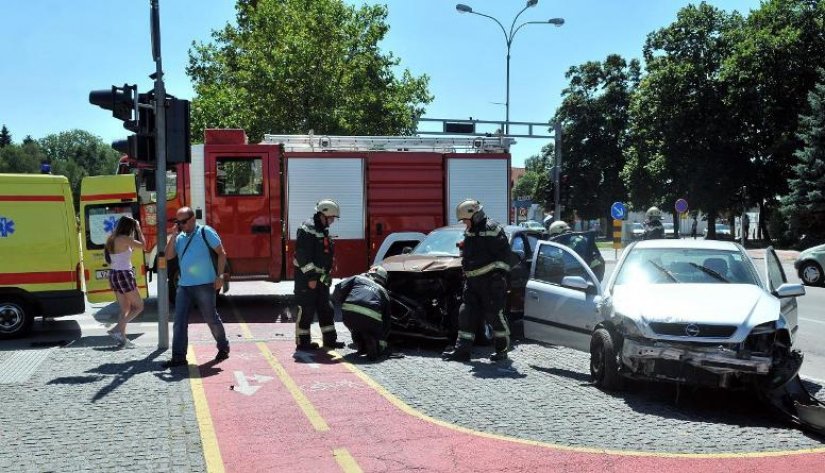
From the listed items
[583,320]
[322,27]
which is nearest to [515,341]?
[583,320]

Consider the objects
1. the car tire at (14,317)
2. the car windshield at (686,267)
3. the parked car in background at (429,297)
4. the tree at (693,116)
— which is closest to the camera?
the car windshield at (686,267)

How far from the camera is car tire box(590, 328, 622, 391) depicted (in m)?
6.73

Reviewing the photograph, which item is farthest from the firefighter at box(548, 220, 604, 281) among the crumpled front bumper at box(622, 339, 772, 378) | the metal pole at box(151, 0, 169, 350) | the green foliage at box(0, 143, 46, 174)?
the green foliage at box(0, 143, 46, 174)

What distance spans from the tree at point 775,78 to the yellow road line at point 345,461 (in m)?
40.1

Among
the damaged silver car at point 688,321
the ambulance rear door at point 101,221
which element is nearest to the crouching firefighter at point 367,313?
the damaged silver car at point 688,321

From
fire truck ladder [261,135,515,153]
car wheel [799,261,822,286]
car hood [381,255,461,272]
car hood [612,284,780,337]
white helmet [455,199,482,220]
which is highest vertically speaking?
fire truck ladder [261,135,515,153]

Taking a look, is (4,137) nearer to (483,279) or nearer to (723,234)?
(723,234)

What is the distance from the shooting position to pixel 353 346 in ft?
30.2

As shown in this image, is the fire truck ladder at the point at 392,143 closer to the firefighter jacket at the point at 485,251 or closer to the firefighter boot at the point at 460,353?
the firefighter jacket at the point at 485,251

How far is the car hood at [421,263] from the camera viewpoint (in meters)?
9.24

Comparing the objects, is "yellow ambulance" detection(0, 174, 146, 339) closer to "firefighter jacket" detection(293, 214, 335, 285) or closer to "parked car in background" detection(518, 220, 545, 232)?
"firefighter jacket" detection(293, 214, 335, 285)

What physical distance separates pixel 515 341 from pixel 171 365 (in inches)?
169

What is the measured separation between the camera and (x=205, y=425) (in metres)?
5.71

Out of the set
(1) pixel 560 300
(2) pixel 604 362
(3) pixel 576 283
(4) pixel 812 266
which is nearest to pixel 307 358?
(1) pixel 560 300
